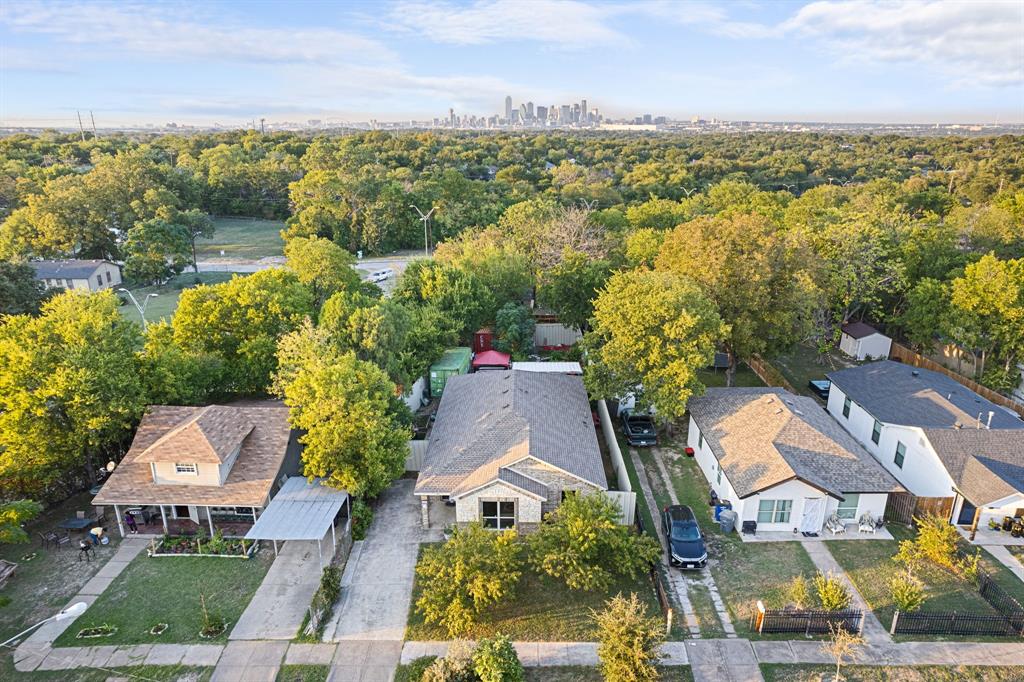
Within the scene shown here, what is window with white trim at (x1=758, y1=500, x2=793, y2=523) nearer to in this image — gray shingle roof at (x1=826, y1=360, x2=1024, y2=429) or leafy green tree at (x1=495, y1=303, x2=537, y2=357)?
gray shingle roof at (x1=826, y1=360, x2=1024, y2=429)

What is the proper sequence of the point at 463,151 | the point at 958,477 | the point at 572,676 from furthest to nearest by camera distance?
the point at 463,151
the point at 958,477
the point at 572,676

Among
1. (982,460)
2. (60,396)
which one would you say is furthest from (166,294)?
(982,460)

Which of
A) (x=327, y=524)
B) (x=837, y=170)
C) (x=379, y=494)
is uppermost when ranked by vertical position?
(x=837, y=170)

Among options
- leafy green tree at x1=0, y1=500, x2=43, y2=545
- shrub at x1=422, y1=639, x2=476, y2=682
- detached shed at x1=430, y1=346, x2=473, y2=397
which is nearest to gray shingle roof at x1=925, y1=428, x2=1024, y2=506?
shrub at x1=422, y1=639, x2=476, y2=682

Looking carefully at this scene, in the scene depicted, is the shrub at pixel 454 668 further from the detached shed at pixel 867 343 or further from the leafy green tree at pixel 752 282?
the detached shed at pixel 867 343

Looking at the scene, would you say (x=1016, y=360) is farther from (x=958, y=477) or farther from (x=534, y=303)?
(x=534, y=303)

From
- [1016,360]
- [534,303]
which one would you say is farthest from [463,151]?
[1016,360]
